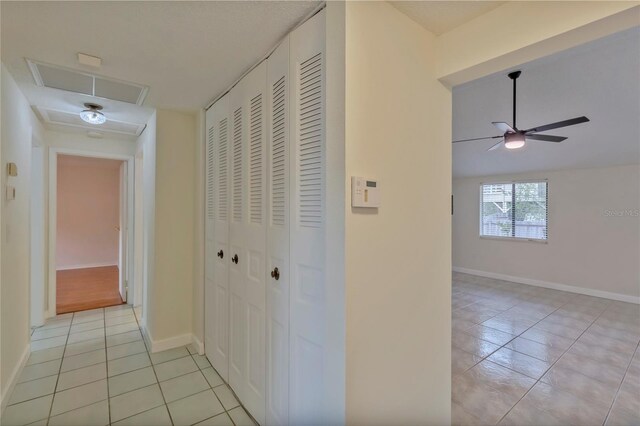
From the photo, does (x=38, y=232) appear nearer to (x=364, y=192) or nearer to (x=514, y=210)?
(x=364, y=192)

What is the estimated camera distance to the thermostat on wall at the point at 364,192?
1.16m

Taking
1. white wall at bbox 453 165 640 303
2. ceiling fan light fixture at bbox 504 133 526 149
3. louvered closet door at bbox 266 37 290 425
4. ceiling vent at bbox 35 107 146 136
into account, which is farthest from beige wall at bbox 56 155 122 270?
white wall at bbox 453 165 640 303

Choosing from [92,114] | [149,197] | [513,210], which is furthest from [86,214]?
[513,210]

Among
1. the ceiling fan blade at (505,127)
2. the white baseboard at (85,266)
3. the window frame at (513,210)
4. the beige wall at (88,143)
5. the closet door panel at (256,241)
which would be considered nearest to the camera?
the closet door panel at (256,241)

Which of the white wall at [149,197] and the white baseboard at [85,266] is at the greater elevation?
the white wall at [149,197]

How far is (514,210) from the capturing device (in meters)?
5.54

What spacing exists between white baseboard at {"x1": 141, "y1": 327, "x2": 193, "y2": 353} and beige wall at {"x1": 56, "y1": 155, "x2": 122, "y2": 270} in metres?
4.61

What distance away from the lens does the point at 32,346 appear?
8.93ft

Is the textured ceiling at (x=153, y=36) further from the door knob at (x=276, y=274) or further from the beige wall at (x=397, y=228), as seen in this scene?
the door knob at (x=276, y=274)

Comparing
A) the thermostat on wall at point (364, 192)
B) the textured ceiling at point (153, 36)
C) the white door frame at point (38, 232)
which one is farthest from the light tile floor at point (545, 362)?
the white door frame at point (38, 232)

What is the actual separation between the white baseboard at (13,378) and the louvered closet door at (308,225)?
6.33ft

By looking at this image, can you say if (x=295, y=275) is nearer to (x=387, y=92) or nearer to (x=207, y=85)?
(x=387, y=92)

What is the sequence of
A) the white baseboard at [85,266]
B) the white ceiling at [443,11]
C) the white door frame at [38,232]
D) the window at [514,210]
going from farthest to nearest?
1. the white baseboard at [85,266]
2. the window at [514,210]
3. the white door frame at [38,232]
4. the white ceiling at [443,11]

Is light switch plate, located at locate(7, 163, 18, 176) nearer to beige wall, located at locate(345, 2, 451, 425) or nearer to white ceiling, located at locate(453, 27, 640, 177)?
beige wall, located at locate(345, 2, 451, 425)
